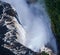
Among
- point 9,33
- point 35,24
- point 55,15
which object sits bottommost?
point 9,33

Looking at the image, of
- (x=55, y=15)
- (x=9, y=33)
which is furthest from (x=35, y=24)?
(x=9, y=33)

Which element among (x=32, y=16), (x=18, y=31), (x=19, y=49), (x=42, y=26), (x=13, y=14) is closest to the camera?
(x=19, y=49)

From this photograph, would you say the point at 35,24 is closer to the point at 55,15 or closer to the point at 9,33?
the point at 55,15

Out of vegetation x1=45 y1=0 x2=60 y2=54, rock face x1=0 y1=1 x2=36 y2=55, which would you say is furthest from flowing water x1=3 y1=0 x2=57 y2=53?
rock face x1=0 y1=1 x2=36 y2=55

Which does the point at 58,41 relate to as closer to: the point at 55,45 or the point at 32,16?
the point at 55,45

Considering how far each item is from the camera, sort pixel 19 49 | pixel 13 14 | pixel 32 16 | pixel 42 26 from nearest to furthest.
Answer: pixel 19 49 < pixel 13 14 < pixel 42 26 < pixel 32 16

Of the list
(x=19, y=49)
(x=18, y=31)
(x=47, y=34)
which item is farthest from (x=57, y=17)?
(x=19, y=49)

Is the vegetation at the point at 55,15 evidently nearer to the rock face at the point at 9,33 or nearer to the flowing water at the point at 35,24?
the flowing water at the point at 35,24

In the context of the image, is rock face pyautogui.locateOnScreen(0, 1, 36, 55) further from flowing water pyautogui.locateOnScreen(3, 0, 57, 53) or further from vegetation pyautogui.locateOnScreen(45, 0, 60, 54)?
vegetation pyautogui.locateOnScreen(45, 0, 60, 54)
